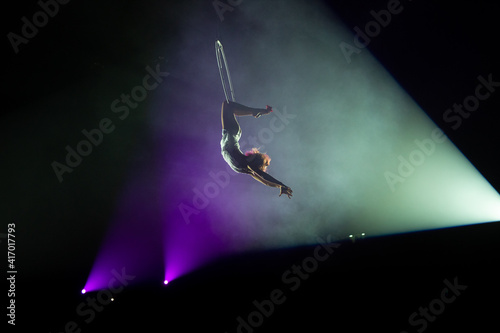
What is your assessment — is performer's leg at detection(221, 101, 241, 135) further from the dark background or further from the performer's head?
the dark background

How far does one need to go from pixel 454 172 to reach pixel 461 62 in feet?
4.78

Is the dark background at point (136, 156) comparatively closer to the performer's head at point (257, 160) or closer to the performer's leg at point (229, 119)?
the performer's leg at point (229, 119)

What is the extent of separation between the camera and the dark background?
8.88 ft

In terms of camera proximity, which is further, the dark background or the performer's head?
the performer's head

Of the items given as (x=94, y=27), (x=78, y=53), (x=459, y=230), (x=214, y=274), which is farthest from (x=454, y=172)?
(x=78, y=53)

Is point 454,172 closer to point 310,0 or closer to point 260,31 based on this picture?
point 310,0

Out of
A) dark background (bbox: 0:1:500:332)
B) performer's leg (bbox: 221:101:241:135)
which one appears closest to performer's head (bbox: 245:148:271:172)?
performer's leg (bbox: 221:101:241:135)

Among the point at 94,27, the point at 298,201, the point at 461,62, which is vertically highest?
the point at 461,62

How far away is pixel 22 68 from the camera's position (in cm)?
322

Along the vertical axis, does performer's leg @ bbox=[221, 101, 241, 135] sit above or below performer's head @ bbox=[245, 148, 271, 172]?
above

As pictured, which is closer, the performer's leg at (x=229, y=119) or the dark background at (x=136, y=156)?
the dark background at (x=136, y=156)

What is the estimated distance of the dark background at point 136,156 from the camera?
8.88 feet

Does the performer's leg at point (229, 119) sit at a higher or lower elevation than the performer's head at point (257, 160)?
higher

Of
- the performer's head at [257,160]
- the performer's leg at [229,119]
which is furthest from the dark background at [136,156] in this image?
the performer's head at [257,160]
